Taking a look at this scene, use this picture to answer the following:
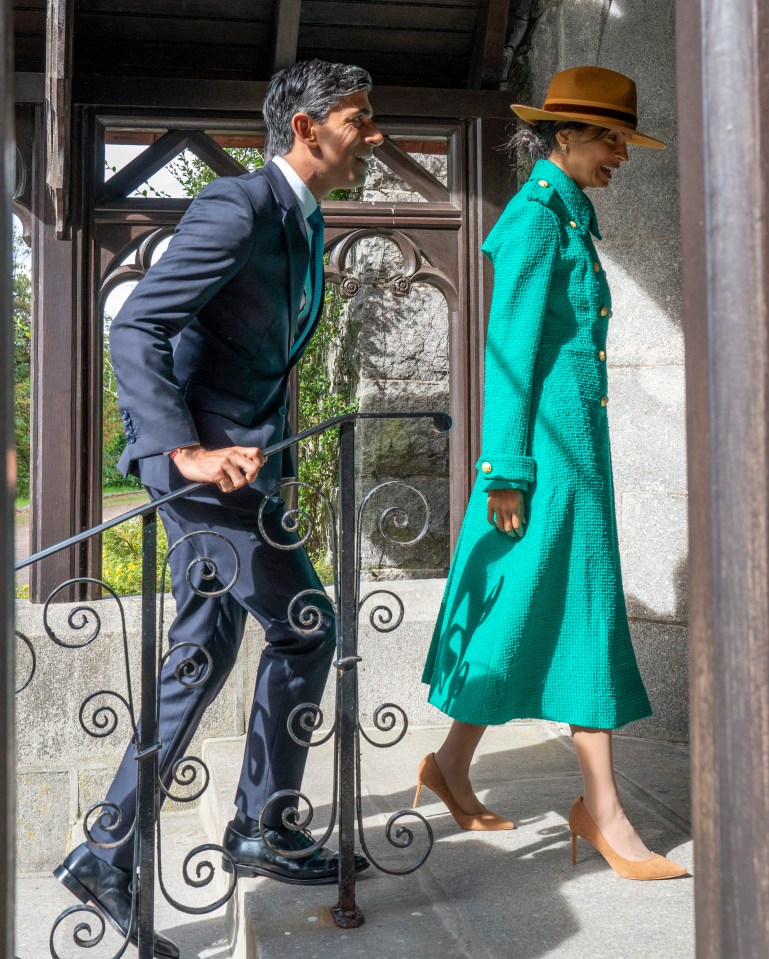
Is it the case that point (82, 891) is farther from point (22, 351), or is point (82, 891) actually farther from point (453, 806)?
point (22, 351)

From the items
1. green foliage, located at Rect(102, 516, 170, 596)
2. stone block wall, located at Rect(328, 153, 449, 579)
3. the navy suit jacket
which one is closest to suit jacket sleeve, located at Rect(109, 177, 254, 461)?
the navy suit jacket

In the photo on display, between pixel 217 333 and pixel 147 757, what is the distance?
952mm

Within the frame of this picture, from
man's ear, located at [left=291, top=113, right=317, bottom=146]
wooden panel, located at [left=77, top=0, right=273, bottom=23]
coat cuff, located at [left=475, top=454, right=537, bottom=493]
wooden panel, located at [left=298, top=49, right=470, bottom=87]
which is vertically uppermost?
wooden panel, located at [left=77, top=0, right=273, bottom=23]

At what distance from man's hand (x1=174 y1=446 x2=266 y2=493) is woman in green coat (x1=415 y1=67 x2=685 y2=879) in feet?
1.94

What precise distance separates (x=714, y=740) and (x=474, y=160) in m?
3.54

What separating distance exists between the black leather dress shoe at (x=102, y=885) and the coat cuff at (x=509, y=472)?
4.01 ft

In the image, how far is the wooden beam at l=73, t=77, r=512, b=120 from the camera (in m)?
4.05

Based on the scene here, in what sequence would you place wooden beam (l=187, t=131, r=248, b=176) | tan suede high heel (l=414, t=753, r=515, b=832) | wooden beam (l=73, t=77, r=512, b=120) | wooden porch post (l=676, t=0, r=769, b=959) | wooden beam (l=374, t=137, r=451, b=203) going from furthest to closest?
wooden beam (l=374, t=137, r=451, b=203)
wooden beam (l=187, t=131, r=248, b=176)
wooden beam (l=73, t=77, r=512, b=120)
tan suede high heel (l=414, t=753, r=515, b=832)
wooden porch post (l=676, t=0, r=769, b=959)

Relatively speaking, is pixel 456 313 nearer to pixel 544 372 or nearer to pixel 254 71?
pixel 254 71

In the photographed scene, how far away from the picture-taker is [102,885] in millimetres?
2412

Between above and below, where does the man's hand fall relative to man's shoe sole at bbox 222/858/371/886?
above

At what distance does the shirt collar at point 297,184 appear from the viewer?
2.56 m

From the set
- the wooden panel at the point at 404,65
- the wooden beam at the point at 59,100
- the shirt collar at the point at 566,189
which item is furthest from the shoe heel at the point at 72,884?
the wooden panel at the point at 404,65

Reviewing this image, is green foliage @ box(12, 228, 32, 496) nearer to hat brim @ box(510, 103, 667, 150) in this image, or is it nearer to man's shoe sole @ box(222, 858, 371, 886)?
man's shoe sole @ box(222, 858, 371, 886)
